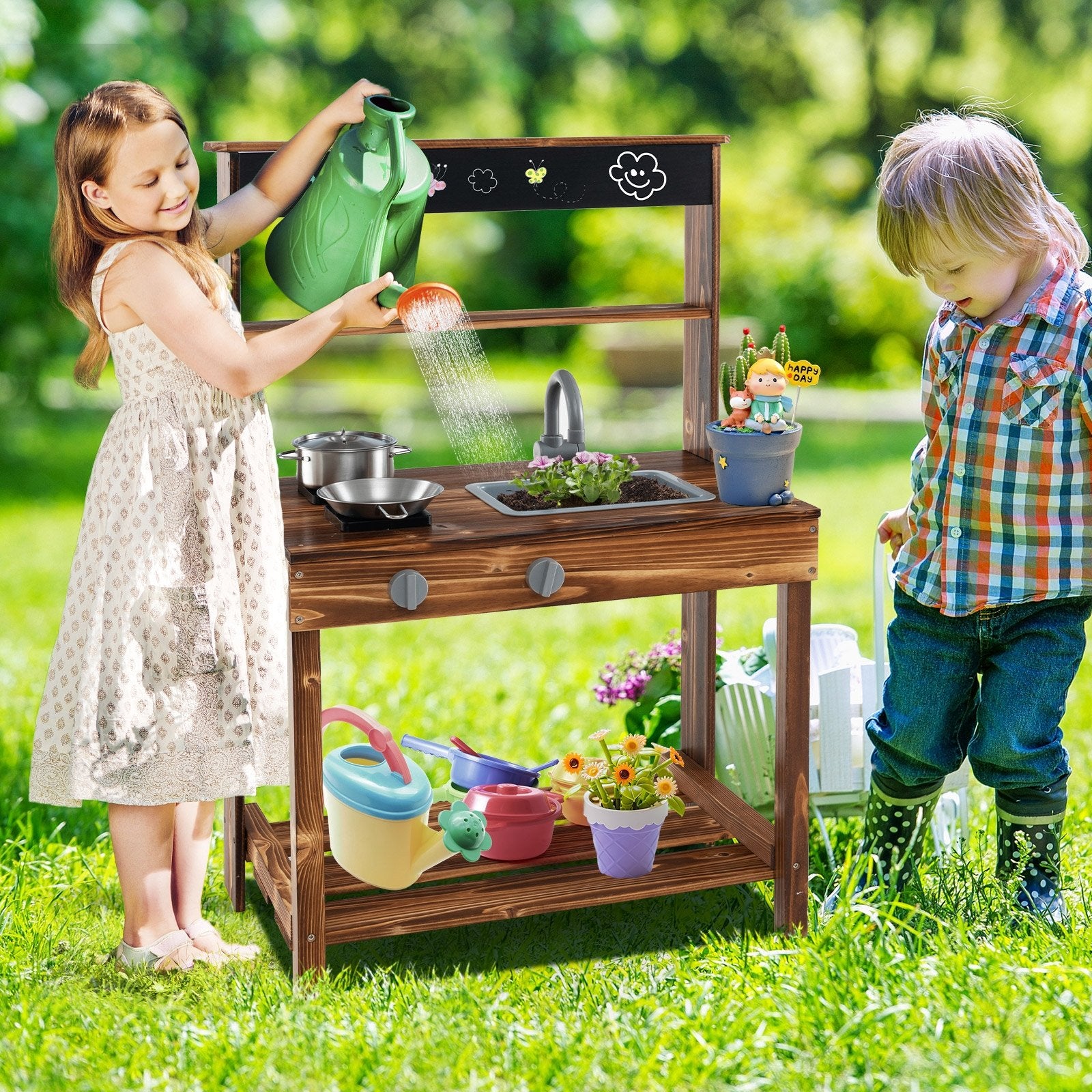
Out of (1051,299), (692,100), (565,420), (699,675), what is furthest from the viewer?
(692,100)

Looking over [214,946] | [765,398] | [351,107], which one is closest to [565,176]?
[351,107]

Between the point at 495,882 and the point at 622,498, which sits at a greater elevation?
the point at 622,498

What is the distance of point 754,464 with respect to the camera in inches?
101

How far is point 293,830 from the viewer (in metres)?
2.43

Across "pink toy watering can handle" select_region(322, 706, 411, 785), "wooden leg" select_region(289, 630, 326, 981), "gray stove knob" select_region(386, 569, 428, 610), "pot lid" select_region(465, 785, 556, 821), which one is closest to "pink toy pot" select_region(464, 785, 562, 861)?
"pot lid" select_region(465, 785, 556, 821)

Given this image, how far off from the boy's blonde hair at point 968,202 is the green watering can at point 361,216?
805 mm

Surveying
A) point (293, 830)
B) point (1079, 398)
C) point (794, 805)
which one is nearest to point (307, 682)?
point (293, 830)

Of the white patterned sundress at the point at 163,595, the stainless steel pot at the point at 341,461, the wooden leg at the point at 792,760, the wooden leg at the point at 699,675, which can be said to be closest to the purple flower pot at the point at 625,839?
the wooden leg at the point at 792,760

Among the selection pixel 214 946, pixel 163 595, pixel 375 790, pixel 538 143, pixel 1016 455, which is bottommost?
pixel 214 946

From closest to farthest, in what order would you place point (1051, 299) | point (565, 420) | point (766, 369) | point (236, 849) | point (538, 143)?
point (1051, 299) < point (766, 369) < point (538, 143) < point (565, 420) < point (236, 849)

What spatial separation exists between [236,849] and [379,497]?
894 millimetres

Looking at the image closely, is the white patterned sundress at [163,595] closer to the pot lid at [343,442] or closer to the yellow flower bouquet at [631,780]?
the pot lid at [343,442]

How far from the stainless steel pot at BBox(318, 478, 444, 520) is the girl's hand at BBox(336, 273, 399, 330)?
304 millimetres

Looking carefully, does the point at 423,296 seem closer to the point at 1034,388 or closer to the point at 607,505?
the point at 607,505
